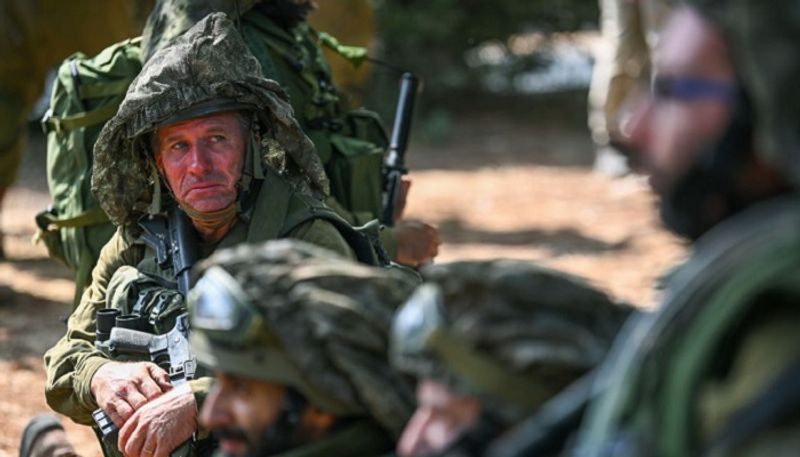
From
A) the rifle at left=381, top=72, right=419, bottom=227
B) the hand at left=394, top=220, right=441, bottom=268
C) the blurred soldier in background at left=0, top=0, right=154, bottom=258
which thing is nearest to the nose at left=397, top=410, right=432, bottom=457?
the hand at left=394, top=220, right=441, bottom=268

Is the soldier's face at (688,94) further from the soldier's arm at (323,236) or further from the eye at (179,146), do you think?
the eye at (179,146)

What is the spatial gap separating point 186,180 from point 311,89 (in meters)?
1.29

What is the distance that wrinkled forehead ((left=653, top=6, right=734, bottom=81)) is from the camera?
2.39 m

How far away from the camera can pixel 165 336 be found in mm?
4223

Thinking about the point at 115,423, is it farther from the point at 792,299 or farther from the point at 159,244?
the point at 792,299

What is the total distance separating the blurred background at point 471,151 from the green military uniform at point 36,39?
0.01 meters

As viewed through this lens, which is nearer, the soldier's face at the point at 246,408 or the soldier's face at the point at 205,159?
the soldier's face at the point at 246,408

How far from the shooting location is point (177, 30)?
17.0 feet

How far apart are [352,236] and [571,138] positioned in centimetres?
941

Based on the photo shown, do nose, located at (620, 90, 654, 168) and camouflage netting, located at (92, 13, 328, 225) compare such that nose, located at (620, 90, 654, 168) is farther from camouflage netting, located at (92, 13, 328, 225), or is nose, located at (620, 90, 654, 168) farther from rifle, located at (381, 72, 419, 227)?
rifle, located at (381, 72, 419, 227)

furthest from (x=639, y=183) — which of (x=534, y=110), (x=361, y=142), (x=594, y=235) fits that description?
(x=361, y=142)

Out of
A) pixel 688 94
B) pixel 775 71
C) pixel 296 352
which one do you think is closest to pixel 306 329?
pixel 296 352

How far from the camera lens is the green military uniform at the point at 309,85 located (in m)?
5.27

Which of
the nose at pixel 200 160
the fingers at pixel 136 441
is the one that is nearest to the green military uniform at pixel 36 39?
the nose at pixel 200 160
